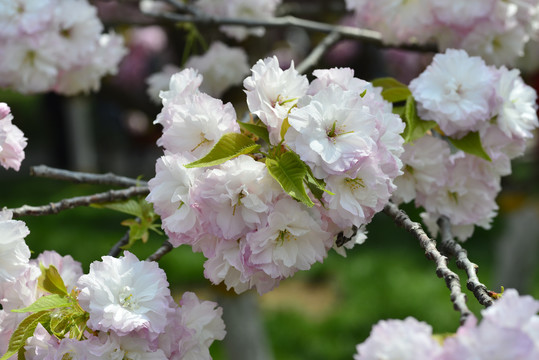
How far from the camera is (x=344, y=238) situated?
94 cm

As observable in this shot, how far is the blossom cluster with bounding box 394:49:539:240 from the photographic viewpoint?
1.12 meters

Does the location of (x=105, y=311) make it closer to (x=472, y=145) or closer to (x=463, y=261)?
(x=463, y=261)

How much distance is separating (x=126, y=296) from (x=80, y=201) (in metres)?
0.31

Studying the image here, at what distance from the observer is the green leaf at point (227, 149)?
2.77 ft

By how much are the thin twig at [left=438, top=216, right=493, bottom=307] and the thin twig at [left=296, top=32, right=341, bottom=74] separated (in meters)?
0.47

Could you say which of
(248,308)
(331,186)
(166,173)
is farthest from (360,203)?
(248,308)

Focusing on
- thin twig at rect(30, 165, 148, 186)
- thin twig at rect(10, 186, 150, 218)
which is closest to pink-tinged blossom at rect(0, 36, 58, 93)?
thin twig at rect(30, 165, 148, 186)

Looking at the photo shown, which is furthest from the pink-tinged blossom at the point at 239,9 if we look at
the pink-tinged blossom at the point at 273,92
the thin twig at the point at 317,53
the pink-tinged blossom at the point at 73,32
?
the pink-tinged blossom at the point at 273,92

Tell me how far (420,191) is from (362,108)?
1.19 feet

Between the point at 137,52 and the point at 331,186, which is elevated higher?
the point at 331,186

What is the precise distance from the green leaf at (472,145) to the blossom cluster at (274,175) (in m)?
0.26

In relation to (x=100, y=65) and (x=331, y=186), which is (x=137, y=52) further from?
(x=331, y=186)

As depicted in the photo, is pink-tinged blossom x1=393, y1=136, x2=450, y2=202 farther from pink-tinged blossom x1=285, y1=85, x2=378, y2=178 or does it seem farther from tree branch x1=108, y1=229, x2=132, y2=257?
tree branch x1=108, y1=229, x2=132, y2=257

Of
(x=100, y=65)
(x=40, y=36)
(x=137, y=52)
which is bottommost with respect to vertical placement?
(x=137, y=52)
